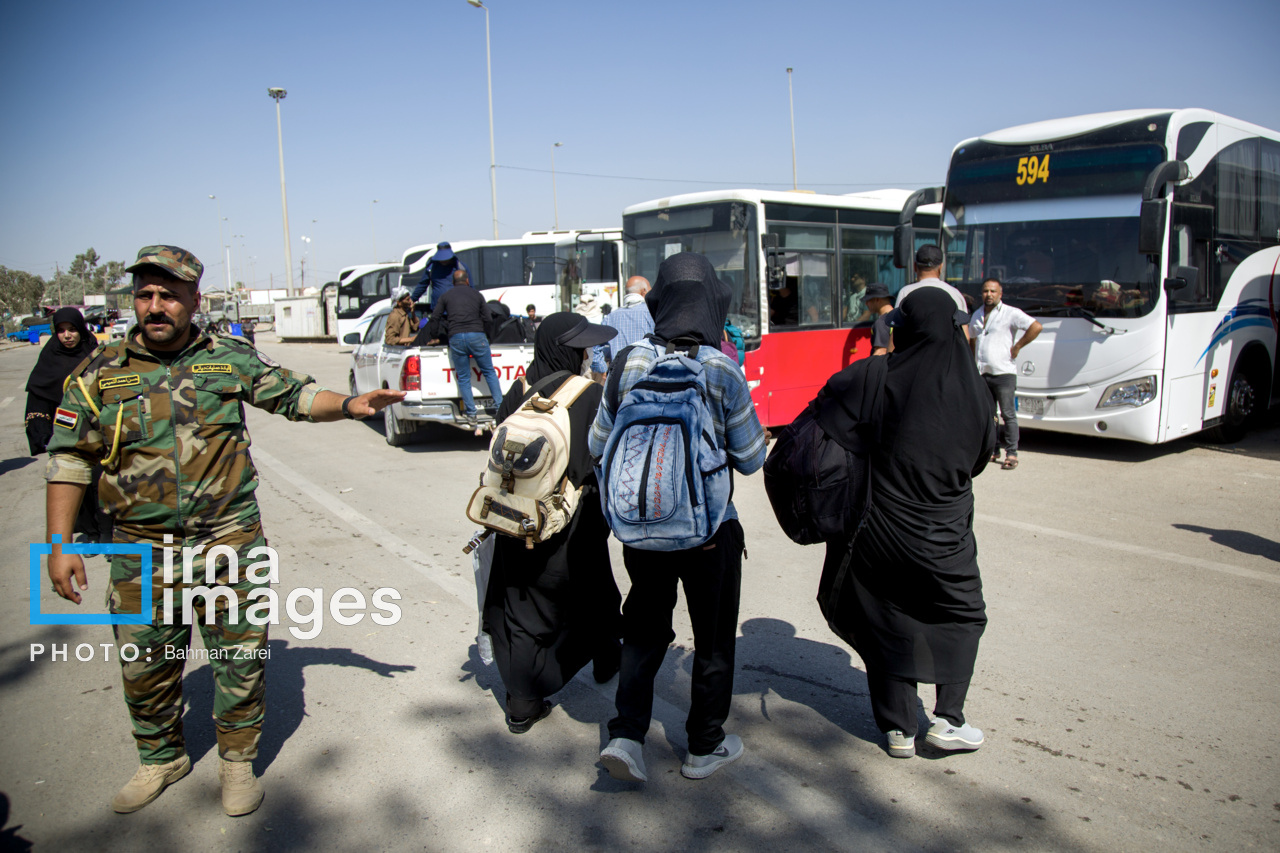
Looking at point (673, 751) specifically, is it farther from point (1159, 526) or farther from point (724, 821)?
point (1159, 526)

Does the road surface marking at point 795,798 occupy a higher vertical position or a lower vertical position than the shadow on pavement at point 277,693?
lower

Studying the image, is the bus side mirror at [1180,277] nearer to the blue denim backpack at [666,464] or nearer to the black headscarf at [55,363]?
the blue denim backpack at [666,464]

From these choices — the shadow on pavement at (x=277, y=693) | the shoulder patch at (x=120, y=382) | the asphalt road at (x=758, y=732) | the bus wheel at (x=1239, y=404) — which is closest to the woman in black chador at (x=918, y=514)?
the asphalt road at (x=758, y=732)

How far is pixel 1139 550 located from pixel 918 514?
381 centimetres

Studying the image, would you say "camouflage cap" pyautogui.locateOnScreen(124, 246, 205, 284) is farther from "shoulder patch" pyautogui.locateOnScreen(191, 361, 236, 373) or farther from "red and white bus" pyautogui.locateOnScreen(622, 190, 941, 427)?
"red and white bus" pyautogui.locateOnScreen(622, 190, 941, 427)

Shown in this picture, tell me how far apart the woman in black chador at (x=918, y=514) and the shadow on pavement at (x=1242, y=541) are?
3.88 m

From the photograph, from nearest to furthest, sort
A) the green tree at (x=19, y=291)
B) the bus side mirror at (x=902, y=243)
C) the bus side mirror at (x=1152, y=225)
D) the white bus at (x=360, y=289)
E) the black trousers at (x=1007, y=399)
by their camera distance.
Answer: the bus side mirror at (x=1152, y=225), the black trousers at (x=1007, y=399), the bus side mirror at (x=902, y=243), the white bus at (x=360, y=289), the green tree at (x=19, y=291)

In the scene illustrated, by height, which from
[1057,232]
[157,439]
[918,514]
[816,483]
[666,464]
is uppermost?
[1057,232]

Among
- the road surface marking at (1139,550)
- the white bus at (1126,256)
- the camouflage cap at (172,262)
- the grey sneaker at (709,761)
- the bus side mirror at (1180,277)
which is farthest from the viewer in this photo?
the white bus at (1126,256)

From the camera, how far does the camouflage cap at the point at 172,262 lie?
2914mm

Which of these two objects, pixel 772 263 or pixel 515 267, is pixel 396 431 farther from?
pixel 515 267

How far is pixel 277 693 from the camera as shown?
402 cm

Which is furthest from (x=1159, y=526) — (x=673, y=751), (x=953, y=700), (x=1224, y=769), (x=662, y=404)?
(x=662, y=404)

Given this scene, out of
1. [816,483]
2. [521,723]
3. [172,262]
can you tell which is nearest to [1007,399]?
[816,483]
